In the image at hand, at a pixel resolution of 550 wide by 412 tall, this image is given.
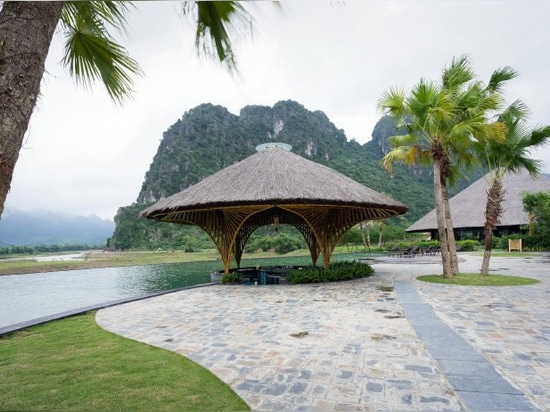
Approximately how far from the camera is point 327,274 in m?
10.0

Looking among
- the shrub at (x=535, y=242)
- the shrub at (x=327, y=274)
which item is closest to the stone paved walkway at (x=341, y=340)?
the shrub at (x=327, y=274)

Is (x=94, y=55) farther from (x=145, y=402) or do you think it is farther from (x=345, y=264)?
(x=345, y=264)

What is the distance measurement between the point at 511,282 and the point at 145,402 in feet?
29.3

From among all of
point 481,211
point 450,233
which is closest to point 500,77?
point 450,233

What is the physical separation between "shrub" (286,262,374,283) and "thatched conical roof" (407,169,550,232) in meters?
15.8

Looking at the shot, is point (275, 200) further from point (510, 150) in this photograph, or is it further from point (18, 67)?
point (18, 67)

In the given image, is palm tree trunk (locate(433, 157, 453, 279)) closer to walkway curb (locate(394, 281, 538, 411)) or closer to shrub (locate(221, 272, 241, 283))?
walkway curb (locate(394, 281, 538, 411))

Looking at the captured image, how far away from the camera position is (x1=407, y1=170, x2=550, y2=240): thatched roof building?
75.1 feet

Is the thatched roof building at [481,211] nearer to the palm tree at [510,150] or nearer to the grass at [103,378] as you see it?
the palm tree at [510,150]

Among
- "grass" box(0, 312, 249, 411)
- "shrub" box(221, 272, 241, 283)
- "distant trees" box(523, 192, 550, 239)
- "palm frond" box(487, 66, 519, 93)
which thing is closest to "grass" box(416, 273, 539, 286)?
"palm frond" box(487, 66, 519, 93)

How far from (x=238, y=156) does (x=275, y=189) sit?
49.1 meters

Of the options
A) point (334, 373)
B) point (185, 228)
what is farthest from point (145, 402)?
point (185, 228)

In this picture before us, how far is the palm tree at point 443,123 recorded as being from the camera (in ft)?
28.9

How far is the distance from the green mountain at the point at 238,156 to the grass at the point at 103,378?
32.4m
